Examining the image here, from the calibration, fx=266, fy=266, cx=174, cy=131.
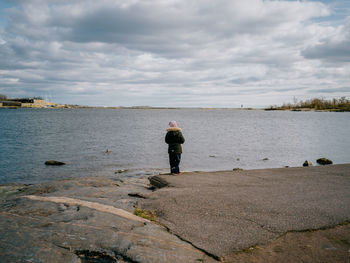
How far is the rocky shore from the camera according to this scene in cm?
402

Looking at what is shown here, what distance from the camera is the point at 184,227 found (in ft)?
17.3

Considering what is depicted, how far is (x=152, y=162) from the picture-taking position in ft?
73.6

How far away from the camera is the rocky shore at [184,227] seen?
4023 millimetres

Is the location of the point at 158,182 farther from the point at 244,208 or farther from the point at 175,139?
the point at 244,208

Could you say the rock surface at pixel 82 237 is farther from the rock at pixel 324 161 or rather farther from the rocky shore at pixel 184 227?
the rock at pixel 324 161

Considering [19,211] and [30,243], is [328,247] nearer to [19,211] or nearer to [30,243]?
[30,243]

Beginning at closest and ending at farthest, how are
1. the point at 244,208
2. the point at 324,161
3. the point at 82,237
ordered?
the point at 82,237 < the point at 244,208 < the point at 324,161

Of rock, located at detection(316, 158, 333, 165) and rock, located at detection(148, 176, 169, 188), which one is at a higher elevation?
rock, located at detection(148, 176, 169, 188)

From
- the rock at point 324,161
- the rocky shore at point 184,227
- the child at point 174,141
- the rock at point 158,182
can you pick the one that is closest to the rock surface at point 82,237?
the rocky shore at point 184,227

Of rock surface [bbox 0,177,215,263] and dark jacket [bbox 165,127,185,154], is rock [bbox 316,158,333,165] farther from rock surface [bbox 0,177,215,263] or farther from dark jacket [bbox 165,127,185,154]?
rock surface [bbox 0,177,215,263]

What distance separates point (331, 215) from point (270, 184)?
317 centimetres

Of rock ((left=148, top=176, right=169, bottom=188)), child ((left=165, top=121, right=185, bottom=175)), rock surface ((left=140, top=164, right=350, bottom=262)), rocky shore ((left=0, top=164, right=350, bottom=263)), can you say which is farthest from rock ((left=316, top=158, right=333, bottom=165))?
rock ((left=148, top=176, right=169, bottom=188))

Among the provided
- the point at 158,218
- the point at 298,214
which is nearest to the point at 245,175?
the point at 298,214

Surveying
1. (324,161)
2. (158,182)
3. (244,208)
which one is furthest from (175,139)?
(324,161)
